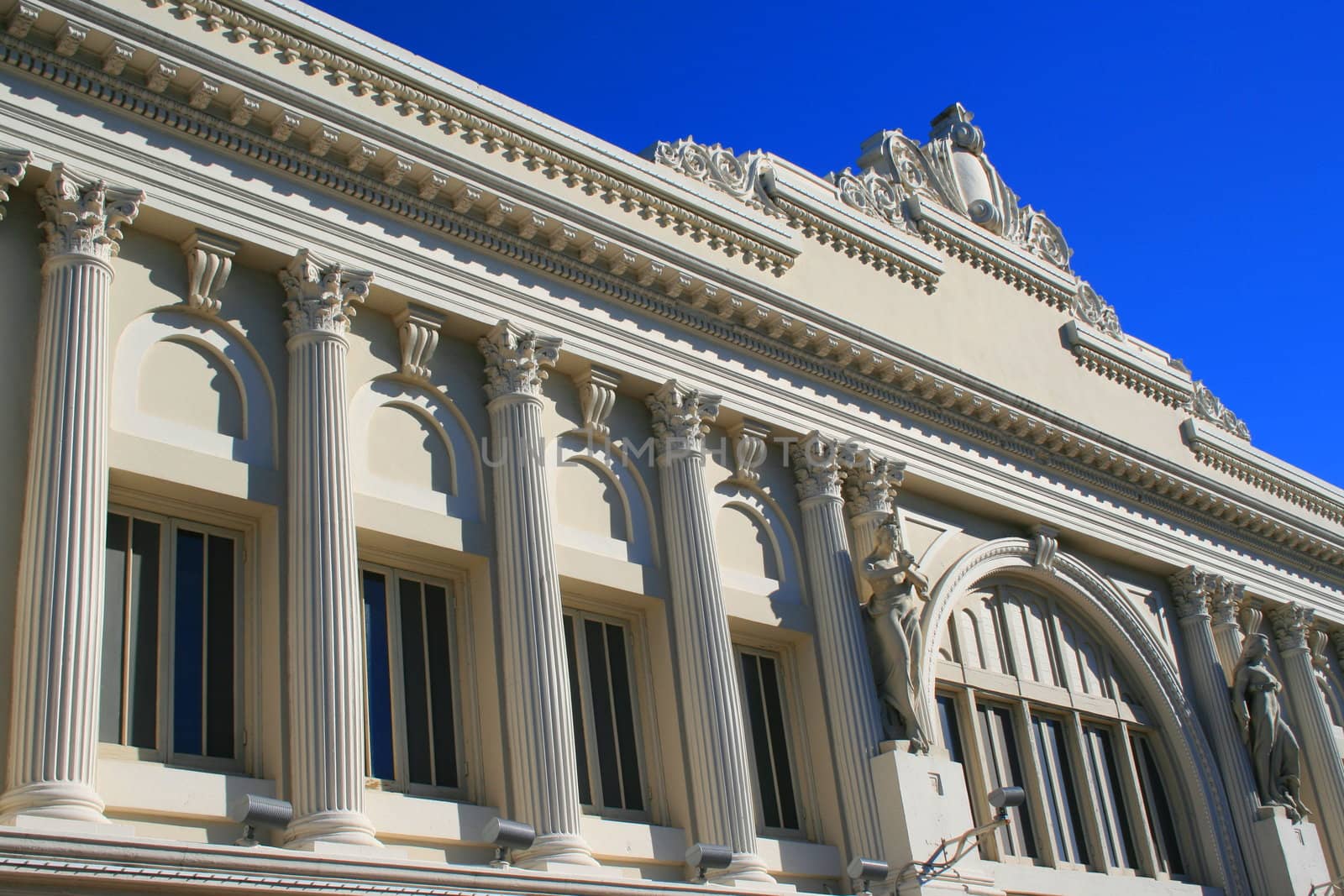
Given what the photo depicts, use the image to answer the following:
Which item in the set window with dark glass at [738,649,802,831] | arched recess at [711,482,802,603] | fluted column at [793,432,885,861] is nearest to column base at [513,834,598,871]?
window with dark glass at [738,649,802,831]

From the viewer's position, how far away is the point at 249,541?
553 inches

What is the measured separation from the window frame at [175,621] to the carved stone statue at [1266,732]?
50.6 feet

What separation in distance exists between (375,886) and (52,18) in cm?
801

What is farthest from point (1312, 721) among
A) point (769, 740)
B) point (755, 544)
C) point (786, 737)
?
point (769, 740)

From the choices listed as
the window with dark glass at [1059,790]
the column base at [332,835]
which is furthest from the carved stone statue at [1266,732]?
the column base at [332,835]

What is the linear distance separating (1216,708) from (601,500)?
36.8 feet

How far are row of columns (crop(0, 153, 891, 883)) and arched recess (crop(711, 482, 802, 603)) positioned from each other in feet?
1.17

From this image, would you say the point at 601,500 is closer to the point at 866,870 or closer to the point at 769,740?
the point at 769,740

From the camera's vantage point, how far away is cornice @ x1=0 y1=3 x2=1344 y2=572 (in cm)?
1459

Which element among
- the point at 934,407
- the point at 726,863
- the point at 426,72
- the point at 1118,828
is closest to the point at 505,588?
the point at 726,863

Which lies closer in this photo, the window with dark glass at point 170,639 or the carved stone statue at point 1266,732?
the window with dark glass at point 170,639

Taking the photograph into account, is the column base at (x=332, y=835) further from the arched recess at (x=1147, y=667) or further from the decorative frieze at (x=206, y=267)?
the arched recess at (x=1147, y=667)

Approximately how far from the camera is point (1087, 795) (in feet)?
68.9

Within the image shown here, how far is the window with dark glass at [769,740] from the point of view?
669 inches
